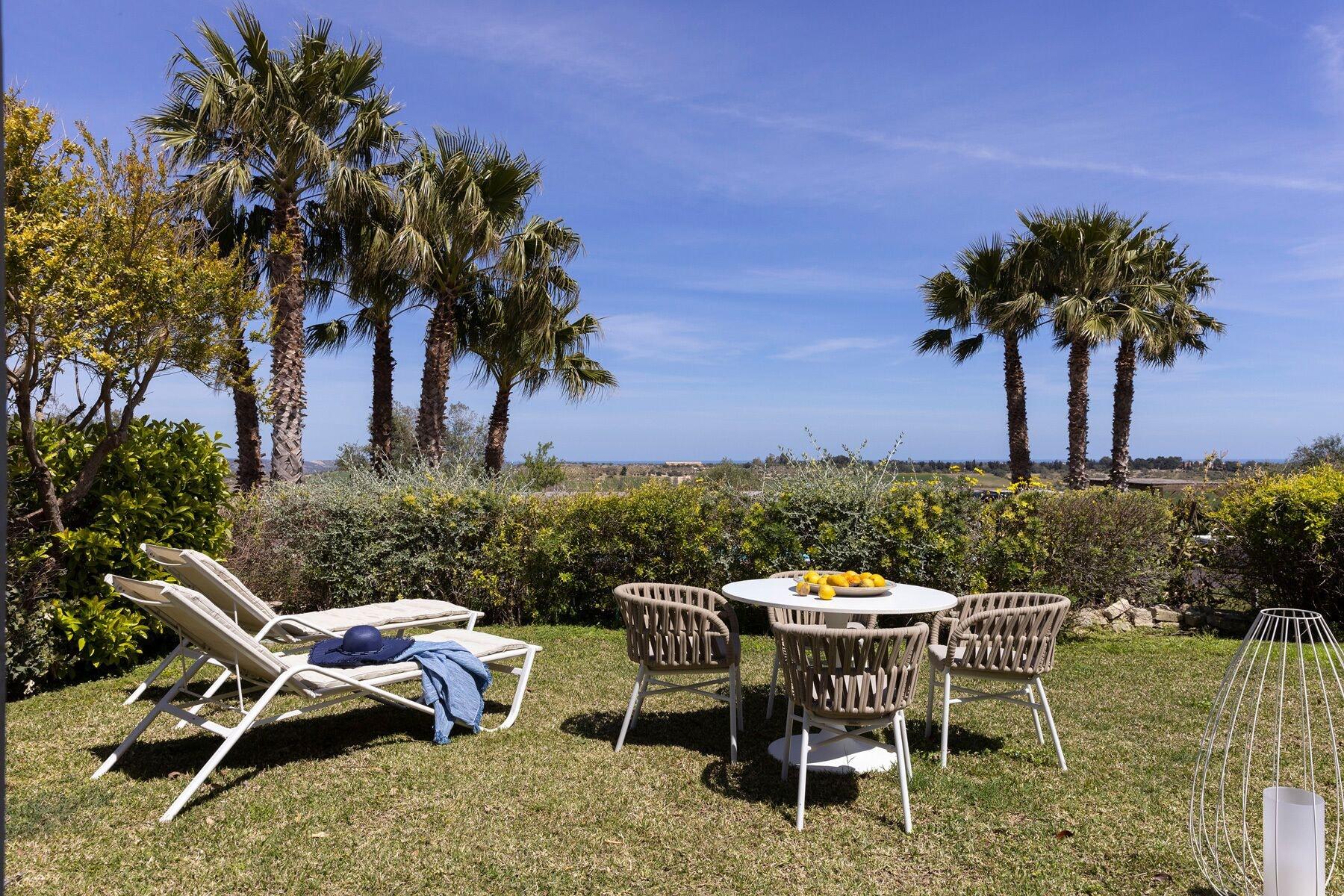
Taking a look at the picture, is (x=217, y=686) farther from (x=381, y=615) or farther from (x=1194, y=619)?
(x=1194, y=619)

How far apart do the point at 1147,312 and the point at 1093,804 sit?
1573cm

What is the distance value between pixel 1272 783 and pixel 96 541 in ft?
24.0

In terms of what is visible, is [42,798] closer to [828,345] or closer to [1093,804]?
[1093,804]

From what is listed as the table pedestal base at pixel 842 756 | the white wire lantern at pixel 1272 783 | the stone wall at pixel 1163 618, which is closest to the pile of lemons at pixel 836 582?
the table pedestal base at pixel 842 756

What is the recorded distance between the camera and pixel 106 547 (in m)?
5.98

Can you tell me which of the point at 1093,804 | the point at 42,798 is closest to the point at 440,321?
the point at 42,798

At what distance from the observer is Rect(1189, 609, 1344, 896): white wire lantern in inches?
109

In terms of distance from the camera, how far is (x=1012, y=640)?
176 inches

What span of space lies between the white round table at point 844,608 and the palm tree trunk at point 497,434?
12611mm

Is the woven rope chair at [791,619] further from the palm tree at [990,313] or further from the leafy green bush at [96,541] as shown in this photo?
the palm tree at [990,313]

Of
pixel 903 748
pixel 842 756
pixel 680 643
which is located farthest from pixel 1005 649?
pixel 680 643

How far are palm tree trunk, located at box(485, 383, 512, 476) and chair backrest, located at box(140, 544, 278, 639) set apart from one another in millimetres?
11437

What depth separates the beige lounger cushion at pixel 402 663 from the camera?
4285 mm

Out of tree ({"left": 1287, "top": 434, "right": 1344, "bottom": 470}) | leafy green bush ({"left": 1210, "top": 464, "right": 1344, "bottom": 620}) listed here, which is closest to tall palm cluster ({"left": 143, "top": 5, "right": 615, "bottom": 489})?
leafy green bush ({"left": 1210, "top": 464, "right": 1344, "bottom": 620})
